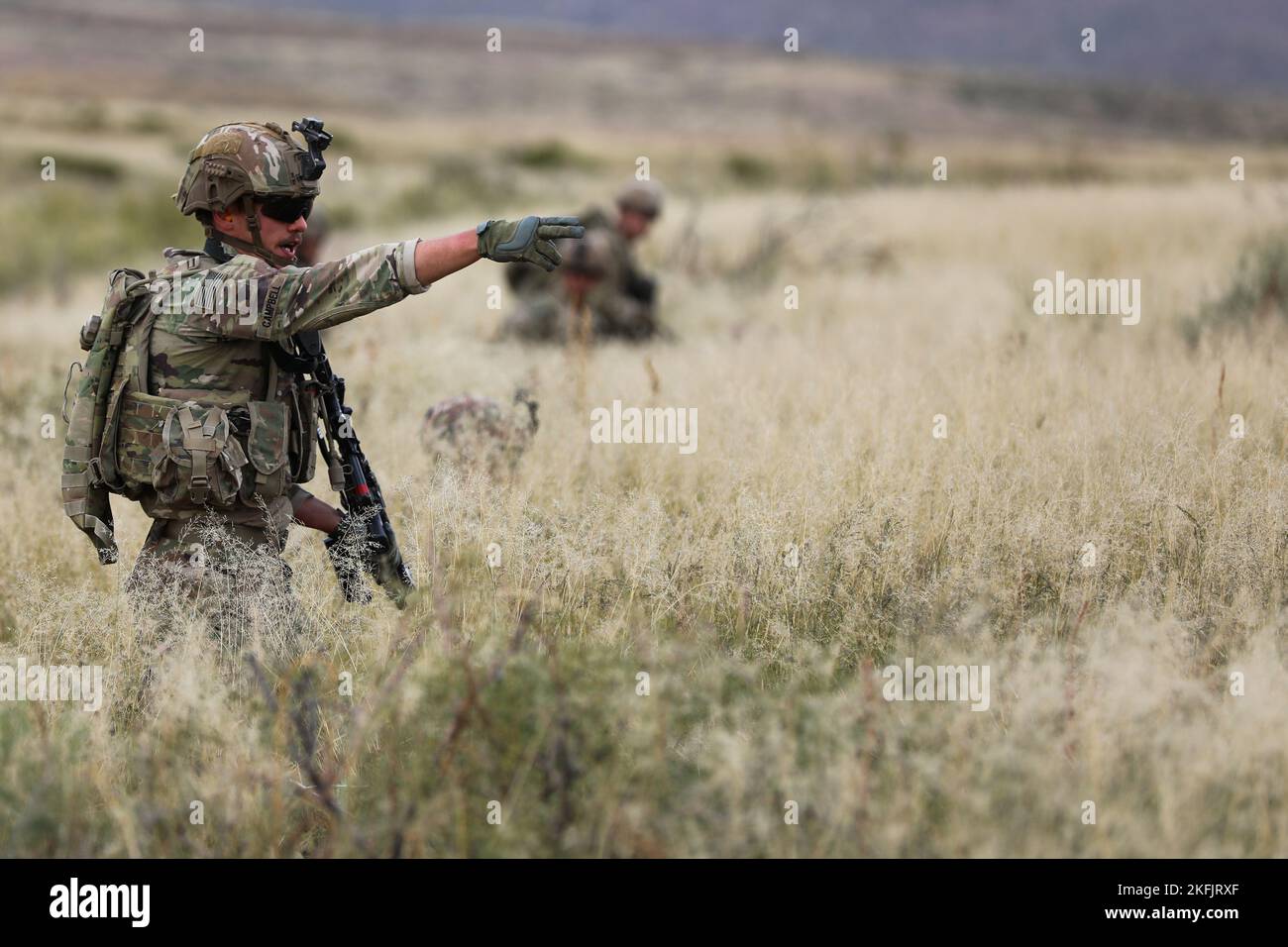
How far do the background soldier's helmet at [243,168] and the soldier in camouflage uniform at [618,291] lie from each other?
5.00 metres

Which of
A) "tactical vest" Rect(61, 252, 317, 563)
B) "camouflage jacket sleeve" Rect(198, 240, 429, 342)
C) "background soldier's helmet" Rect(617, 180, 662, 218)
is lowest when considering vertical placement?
"tactical vest" Rect(61, 252, 317, 563)

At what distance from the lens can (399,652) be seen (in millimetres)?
3727

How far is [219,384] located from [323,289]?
0.63 meters

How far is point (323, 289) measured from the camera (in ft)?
11.1

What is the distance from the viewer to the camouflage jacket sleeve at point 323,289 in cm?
331

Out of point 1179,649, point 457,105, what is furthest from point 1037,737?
point 457,105

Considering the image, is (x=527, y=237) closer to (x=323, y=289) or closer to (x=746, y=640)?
(x=323, y=289)

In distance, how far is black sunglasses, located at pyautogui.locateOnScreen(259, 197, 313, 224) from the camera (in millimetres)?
3779
